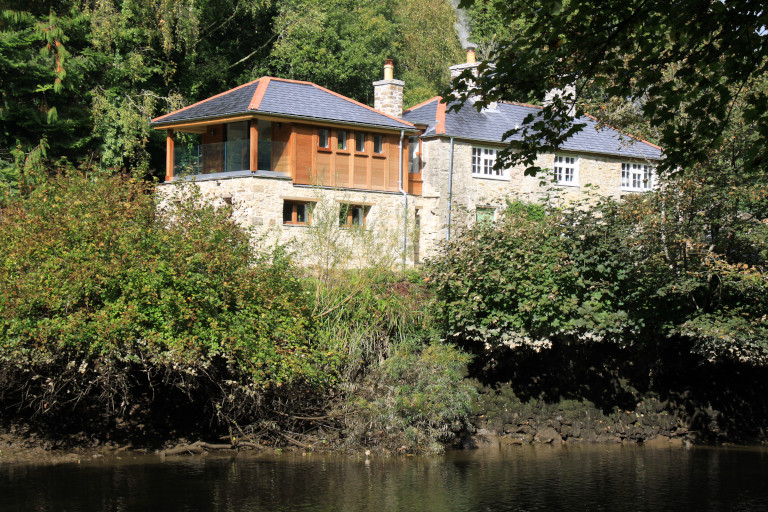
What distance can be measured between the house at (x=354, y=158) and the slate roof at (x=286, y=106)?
0.05 metres

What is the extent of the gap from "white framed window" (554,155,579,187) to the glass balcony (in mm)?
12312

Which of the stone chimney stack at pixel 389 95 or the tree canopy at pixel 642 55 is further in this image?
the stone chimney stack at pixel 389 95

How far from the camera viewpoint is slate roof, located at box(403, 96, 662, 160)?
33094 millimetres

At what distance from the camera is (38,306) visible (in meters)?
16.5

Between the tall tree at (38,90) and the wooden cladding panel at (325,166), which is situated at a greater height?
the tall tree at (38,90)

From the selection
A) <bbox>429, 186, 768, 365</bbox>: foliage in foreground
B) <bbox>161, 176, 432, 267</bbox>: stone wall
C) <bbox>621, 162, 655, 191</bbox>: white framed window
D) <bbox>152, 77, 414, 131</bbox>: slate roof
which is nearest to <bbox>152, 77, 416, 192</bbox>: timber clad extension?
<bbox>152, 77, 414, 131</bbox>: slate roof

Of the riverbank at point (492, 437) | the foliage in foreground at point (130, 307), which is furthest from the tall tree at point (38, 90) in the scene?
the riverbank at point (492, 437)

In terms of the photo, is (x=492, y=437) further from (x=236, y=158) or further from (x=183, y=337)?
(x=236, y=158)

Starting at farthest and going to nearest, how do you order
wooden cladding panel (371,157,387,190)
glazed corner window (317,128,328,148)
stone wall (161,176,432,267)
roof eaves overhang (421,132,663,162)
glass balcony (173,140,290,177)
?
roof eaves overhang (421,132,663,162)
wooden cladding panel (371,157,387,190)
glazed corner window (317,128,328,148)
glass balcony (173,140,290,177)
stone wall (161,176,432,267)

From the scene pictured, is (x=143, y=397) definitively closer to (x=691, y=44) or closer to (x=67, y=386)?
(x=67, y=386)

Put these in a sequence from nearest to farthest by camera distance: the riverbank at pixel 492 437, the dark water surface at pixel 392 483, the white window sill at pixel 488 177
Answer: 1. the dark water surface at pixel 392 483
2. the riverbank at pixel 492 437
3. the white window sill at pixel 488 177

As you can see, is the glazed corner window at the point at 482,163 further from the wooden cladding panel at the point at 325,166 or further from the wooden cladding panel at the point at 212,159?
the wooden cladding panel at the point at 212,159

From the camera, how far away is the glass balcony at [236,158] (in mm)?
28719

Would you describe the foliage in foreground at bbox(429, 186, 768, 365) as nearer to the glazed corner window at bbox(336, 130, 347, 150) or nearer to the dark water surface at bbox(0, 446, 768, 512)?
the dark water surface at bbox(0, 446, 768, 512)
